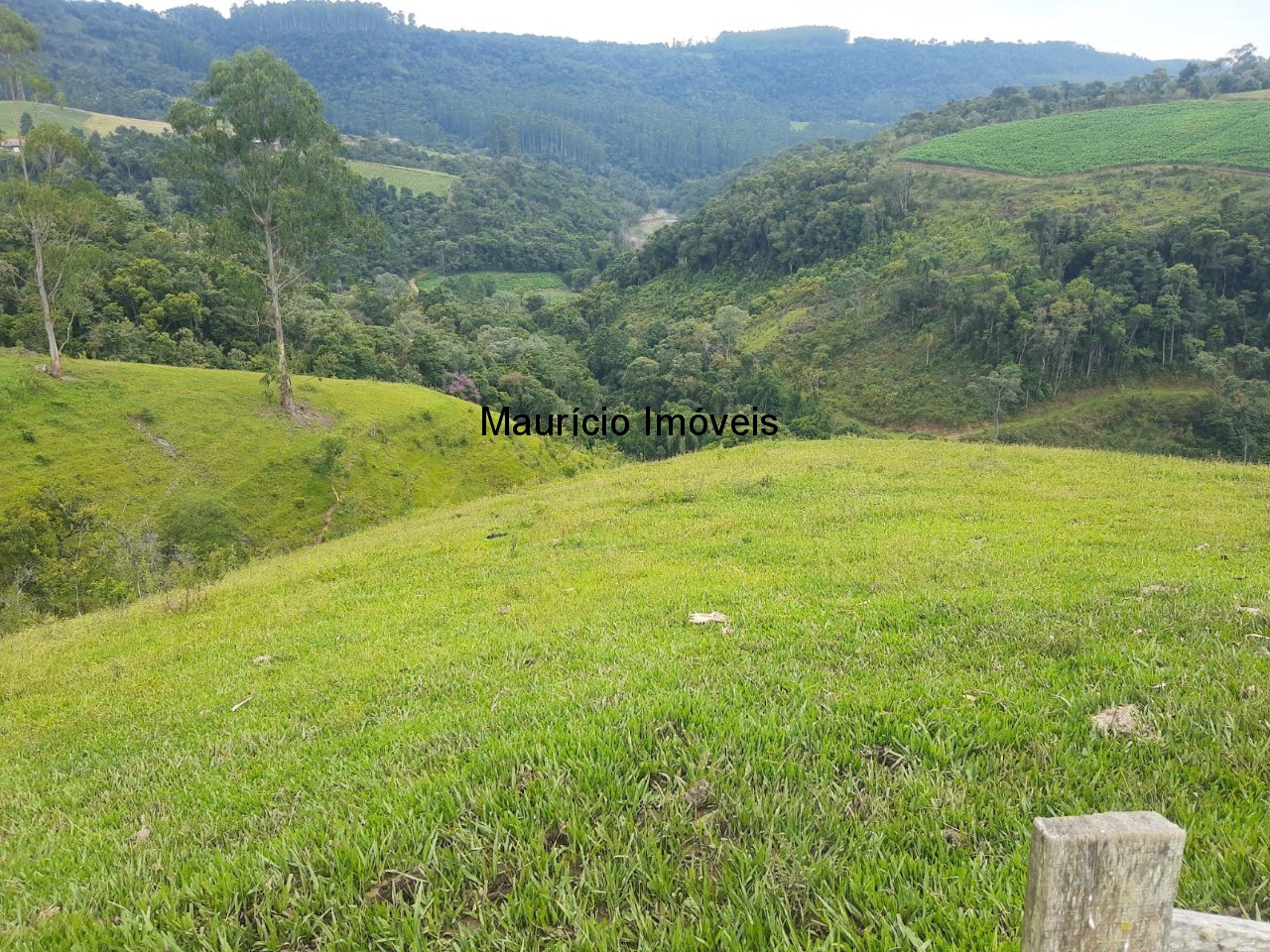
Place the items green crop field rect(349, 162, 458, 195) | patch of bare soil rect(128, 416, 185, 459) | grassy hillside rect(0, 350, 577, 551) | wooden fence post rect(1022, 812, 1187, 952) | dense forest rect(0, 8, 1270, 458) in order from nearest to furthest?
wooden fence post rect(1022, 812, 1187, 952), grassy hillside rect(0, 350, 577, 551), patch of bare soil rect(128, 416, 185, 459), dense forest rect(0, 8, 1270, 458), green crop field rect(349, 162, 458, 195)

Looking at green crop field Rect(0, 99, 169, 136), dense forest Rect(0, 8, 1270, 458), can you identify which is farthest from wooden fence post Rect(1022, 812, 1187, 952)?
green crop field Rect(0, 99, 169, 136)

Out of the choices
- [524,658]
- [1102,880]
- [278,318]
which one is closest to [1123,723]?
[1102,880]

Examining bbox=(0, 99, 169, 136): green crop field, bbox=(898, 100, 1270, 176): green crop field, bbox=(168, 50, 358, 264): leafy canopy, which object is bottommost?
bbox=(168, 50, 358, 264): leafy canopy

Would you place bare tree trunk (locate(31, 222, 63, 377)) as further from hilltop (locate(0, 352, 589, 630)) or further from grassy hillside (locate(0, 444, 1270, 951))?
grassy hillside (locate(0, 444, 1270, 951))

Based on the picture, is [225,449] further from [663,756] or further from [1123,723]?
[1123,723]

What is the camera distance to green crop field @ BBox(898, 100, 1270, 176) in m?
79.9

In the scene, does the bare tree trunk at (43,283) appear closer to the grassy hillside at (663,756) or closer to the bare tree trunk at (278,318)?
the bare tree trunk at (278,318)

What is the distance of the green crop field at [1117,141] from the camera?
262 ft

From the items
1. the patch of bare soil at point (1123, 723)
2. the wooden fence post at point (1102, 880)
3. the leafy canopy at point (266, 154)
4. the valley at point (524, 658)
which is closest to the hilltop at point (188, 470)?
the valley at point (524, 658)

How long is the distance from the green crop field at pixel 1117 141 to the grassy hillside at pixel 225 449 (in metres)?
95.1

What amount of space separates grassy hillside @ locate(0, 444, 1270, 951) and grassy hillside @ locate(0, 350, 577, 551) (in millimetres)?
24022

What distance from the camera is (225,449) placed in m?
33.3

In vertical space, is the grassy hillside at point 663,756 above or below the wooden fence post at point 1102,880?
below

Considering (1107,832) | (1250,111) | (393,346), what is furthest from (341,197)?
(1250,111)
